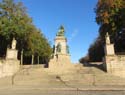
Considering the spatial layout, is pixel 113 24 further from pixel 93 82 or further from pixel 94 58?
pixel 94 58

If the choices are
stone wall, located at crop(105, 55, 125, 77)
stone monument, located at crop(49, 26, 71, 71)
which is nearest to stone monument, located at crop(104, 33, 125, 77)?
stone wall, located at crop(105, 55, 125, 77)

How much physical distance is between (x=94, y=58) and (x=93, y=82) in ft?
100

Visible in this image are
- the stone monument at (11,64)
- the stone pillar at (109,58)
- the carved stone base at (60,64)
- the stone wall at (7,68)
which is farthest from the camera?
the carved stone base at (60,64)

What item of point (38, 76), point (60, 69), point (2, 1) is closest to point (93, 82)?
point (38, 76)

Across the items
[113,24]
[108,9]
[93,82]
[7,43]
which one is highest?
[108,9]

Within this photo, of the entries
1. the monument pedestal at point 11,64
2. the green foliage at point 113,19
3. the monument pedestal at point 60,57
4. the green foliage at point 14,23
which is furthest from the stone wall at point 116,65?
the green foliage at point 14,23

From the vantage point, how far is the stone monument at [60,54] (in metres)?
28.1

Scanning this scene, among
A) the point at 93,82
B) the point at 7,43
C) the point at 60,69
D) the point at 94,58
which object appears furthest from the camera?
the point at 94,58

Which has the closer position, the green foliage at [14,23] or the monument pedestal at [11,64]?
the monument pedestal at [11,64]

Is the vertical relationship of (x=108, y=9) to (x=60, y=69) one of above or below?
above

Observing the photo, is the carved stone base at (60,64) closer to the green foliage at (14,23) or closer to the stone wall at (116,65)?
the stone wall at (116,65)

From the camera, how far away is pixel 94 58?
5088 centimetres

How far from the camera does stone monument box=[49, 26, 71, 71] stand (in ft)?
92.1

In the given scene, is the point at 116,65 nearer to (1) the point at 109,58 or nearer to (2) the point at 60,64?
(1) the point at 109,58
